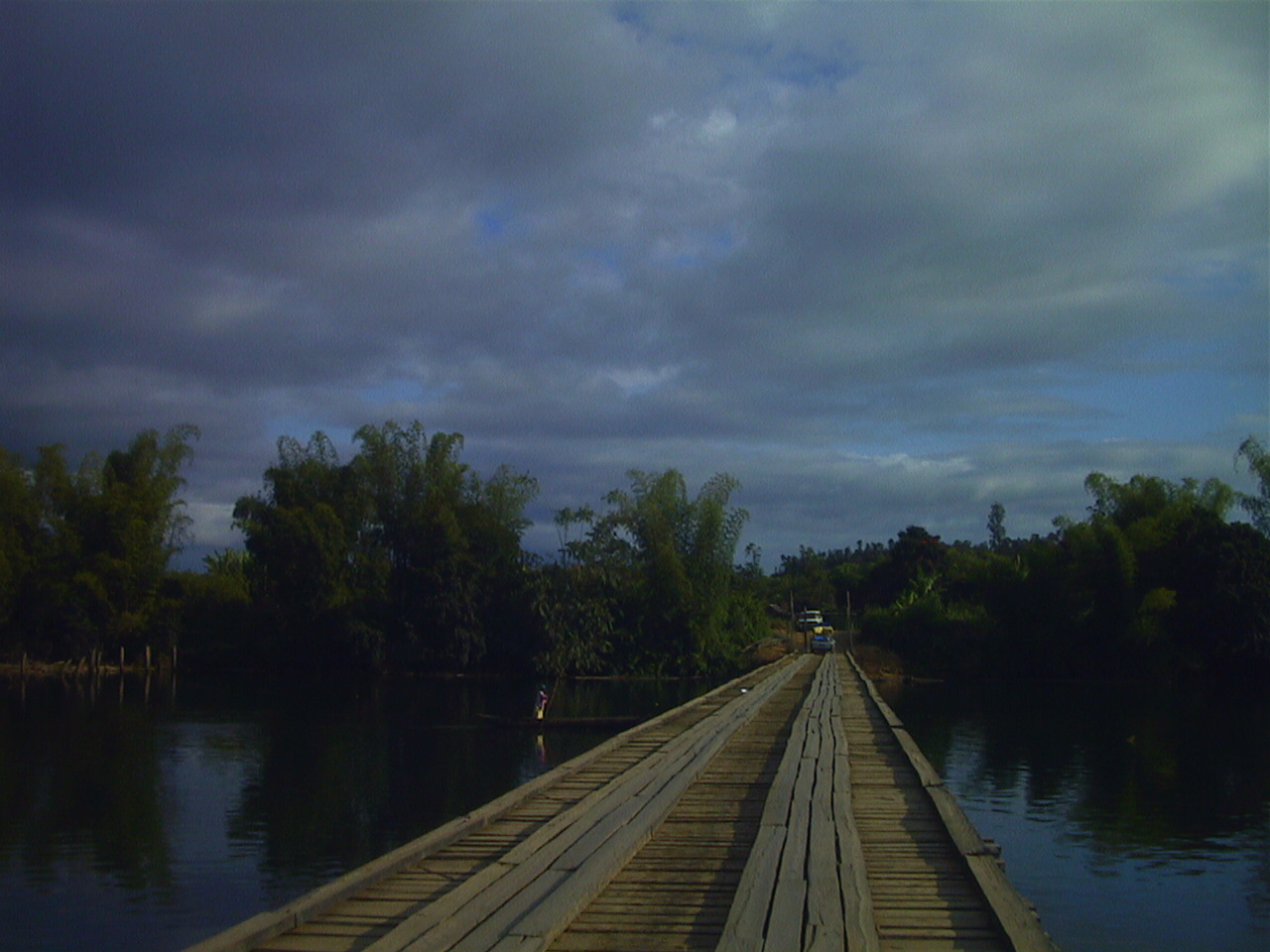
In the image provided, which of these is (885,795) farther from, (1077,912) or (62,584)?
(62,584)

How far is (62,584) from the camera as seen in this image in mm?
39656

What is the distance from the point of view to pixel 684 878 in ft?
20.6

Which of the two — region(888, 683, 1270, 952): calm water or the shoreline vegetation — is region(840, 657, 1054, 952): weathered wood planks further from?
the shoreline vegetation

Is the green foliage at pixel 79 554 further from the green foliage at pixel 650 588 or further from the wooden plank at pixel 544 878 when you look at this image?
the wooden plank at pixel 544 878

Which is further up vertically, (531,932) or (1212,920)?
(531,932)

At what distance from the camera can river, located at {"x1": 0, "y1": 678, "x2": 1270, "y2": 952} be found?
11.5 metres

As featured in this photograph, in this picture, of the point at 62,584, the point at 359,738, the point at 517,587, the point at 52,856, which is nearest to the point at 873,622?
the point at 517,587

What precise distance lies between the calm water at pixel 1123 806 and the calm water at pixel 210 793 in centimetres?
794

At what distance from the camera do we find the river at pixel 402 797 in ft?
37.6

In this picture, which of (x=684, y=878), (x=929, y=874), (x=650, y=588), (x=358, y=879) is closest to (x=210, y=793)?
(x=358, y=879)

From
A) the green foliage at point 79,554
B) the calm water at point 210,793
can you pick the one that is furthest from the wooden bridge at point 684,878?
the green foliage at point 79,554

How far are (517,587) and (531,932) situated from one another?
39699 millimetres

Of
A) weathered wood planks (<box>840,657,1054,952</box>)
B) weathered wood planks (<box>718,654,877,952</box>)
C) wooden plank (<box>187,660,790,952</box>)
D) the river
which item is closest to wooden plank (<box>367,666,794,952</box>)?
wooden plank (<box>187,660,790,952</box>)

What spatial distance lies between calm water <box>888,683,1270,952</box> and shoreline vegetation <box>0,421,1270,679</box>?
5.50m
